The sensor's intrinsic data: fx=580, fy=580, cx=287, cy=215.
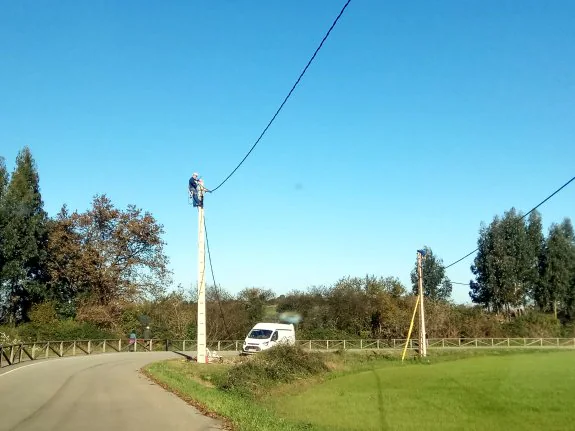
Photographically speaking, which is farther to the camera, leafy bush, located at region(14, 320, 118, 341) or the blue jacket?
leafy bush, located at region(14, 320, 118, 341)

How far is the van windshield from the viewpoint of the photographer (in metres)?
40.8

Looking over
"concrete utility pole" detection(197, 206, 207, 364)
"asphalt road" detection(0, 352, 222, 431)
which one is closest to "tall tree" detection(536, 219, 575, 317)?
"concrete utility pole" detection(197, 206, 207, 364)

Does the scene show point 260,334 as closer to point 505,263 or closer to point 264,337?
point 264,337

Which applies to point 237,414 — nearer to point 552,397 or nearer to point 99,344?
point 552,397

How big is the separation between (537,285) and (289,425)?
7145 centimetres

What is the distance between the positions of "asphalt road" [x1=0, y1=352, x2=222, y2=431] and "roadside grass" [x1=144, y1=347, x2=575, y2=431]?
85cm

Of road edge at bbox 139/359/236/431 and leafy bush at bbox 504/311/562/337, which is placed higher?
leafy bush at bbox 504/311/562/337

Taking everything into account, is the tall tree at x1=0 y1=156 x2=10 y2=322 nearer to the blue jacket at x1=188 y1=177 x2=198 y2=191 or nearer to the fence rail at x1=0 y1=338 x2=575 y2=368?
the fence rail at x1=0 y1=338 x2=575 y2=368

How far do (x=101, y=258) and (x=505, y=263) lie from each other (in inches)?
1976

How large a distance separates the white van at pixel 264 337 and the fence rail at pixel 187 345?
71.5 inches

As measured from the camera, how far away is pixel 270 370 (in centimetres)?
2617

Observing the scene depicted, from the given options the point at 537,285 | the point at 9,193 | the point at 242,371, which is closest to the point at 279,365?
the point at 242,371

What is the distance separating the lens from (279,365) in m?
26.8

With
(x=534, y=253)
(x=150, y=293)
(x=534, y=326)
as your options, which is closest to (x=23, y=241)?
(x=150, y=293)
